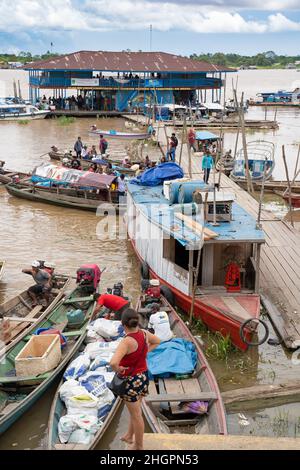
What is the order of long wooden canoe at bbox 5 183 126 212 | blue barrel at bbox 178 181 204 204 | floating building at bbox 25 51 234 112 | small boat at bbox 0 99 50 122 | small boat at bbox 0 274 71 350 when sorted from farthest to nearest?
floating building at bbox 25 51 234 112
small boat at bbox 0 99 50 122
long wooden canoe at bbox 5 183 126 212
blue barrel at bbox 178 181 204 204
small boat at bbox 0 274 71 350

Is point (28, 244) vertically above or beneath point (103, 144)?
beneath

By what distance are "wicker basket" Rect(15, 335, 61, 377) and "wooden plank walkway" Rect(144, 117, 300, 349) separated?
4.08 m

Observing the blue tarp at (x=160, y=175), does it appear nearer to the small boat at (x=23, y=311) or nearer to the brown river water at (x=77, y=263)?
the brown river water at (x=77, y=263)

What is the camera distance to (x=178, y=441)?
10.5ft

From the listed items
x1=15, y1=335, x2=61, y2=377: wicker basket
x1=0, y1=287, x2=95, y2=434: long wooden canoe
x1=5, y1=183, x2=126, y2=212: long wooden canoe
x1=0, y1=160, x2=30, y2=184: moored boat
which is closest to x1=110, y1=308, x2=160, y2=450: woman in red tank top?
x1=0, y1=287, x2=95, y2=434: long wooden canoe

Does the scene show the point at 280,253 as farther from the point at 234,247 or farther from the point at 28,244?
the point at 28,244

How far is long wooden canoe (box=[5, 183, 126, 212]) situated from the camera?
19075mm

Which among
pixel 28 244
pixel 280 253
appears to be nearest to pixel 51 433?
pixel 280 253

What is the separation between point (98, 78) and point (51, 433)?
1781 inches

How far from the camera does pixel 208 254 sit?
35.3ft

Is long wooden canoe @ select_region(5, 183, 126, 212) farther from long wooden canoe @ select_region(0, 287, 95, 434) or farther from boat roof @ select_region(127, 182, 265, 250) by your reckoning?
long wooden canoe @ select_region(0, 287, 95, 434)

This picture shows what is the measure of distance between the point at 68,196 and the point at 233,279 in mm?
10565

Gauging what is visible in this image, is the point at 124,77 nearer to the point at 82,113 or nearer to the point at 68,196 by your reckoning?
the point at 82,113

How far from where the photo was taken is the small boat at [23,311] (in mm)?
9398
